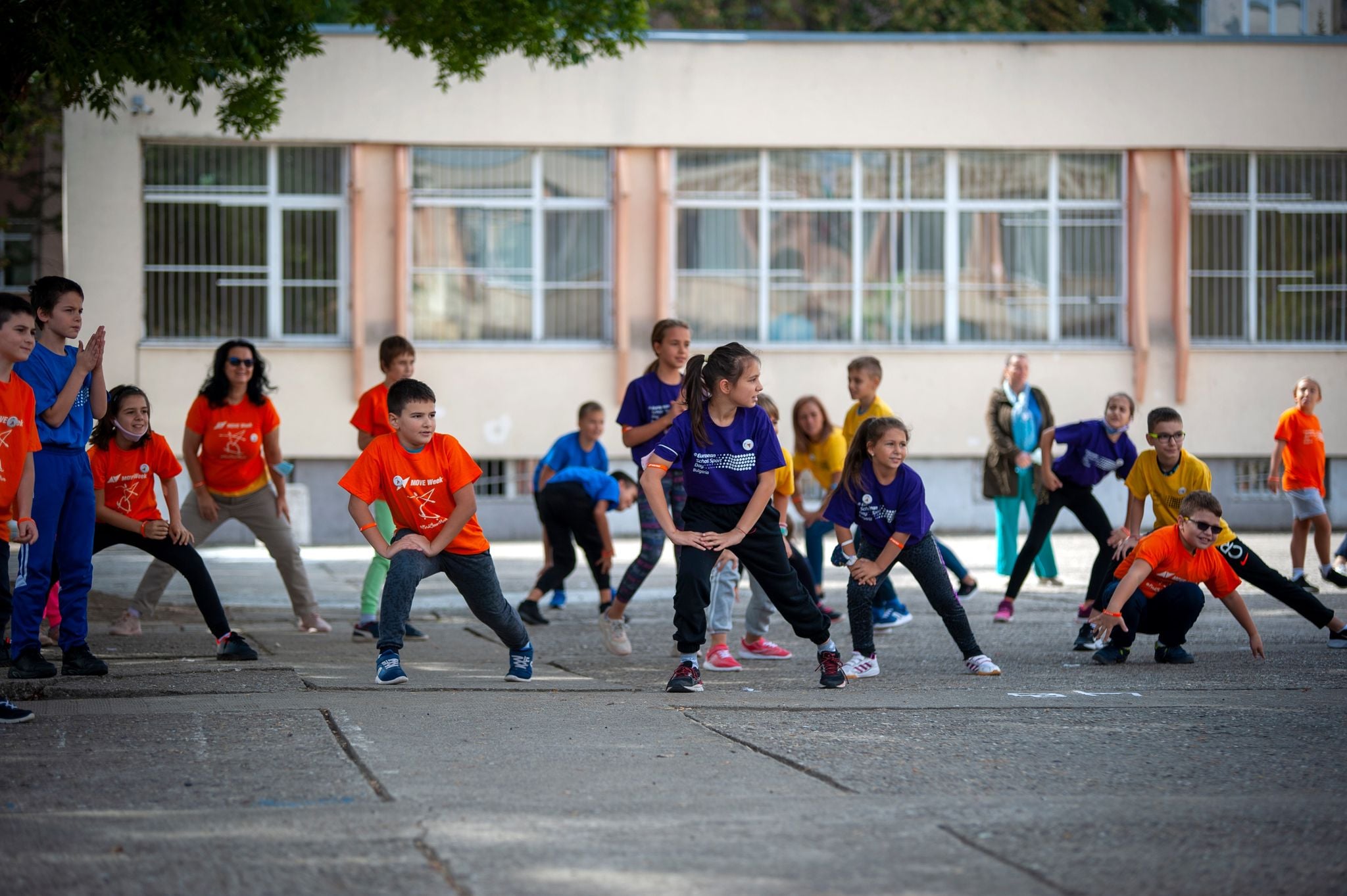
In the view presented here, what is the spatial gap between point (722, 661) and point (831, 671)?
861mm

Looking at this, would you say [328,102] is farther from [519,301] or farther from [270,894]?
[270,894]

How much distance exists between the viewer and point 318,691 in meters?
7.09

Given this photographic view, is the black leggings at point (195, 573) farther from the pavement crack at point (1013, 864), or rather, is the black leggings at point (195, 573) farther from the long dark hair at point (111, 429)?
the pavement crack at point (1013, 864)

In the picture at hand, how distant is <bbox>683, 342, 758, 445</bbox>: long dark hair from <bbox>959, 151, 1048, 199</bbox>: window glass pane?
1467 centimetres

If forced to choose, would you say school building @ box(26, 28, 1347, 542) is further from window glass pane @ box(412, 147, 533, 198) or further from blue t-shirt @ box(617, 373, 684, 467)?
blue t-shirt @ box(617, 373, 684, 467)

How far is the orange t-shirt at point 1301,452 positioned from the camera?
12.9 m

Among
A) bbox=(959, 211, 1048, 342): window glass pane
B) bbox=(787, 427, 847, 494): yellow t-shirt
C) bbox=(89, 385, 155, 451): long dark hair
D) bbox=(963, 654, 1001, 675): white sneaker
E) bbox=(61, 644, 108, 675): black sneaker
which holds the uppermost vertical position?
bbox=(959, 211, 1048, 342): window glass pane

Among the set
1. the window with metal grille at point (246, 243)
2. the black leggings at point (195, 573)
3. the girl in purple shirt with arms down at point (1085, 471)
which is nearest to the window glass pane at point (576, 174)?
the window with metal grille at point (246, 243)

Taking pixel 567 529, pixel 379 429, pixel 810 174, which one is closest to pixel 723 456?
pixel 379 429

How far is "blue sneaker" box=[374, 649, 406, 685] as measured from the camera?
7.32m

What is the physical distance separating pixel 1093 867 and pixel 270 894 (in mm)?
2065

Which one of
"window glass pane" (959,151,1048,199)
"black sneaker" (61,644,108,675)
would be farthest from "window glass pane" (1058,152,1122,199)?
"black sneaker" (61,644,108,675)

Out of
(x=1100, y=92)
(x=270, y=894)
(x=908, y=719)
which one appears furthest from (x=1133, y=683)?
(x=1100, y=92)

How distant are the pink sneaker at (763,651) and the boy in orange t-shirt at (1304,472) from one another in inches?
227
